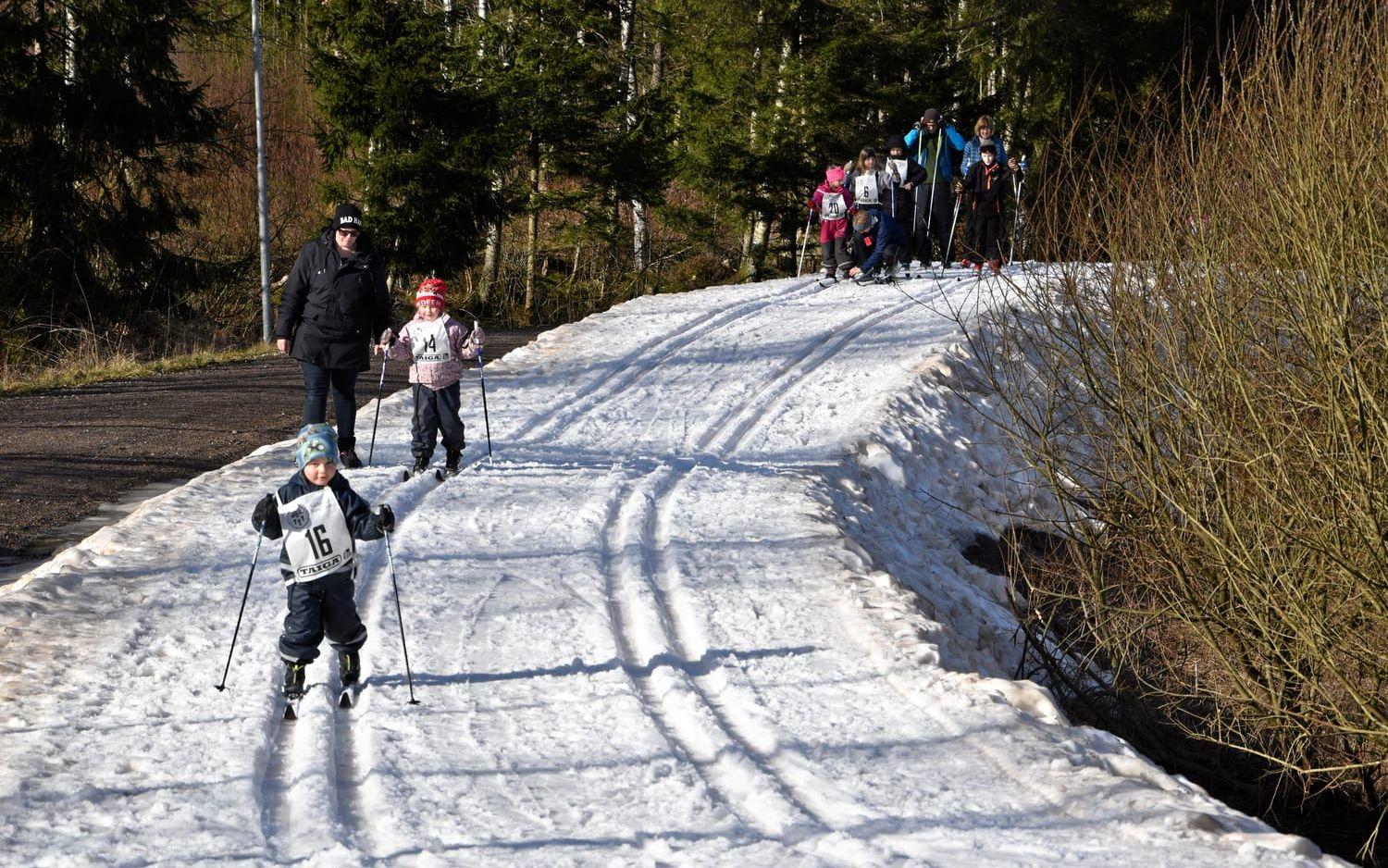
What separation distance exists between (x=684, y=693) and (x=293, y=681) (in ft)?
6.20

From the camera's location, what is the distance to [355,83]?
80.0ft

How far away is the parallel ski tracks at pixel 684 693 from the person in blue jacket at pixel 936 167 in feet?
32.8

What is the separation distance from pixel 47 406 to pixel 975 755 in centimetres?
1101

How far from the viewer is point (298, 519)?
249 inches

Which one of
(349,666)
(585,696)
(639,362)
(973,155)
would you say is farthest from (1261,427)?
(973,155)

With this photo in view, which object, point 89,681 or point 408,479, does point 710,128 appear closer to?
point 408,479

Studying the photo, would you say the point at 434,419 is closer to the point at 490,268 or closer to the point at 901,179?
the point at 901,179

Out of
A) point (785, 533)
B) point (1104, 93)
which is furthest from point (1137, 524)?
point (1104, 93)

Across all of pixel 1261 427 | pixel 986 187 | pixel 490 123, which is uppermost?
pixel 490 123

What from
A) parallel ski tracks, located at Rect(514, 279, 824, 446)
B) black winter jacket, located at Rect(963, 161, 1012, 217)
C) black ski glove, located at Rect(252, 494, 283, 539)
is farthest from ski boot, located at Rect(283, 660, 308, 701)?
black winter jacket, located at Rect(963, 161, 1012, 217)

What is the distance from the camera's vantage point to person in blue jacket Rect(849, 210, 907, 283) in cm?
1867

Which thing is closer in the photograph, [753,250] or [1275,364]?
[1275,364]

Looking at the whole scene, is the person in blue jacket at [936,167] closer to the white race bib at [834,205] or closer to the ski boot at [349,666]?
the white race bib at [834,205]

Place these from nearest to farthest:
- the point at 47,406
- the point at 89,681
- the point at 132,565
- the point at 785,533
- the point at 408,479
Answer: the point at 89,681
the point at 132,565
the point at 785,533
the point at 408,479
the point at 47,406
